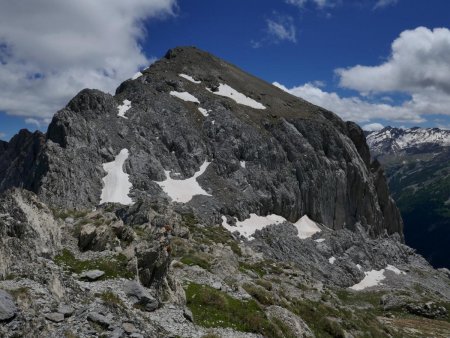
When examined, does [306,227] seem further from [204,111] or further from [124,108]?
[124,108]

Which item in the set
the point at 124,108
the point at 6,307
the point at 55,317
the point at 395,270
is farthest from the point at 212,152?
the point at 6,307

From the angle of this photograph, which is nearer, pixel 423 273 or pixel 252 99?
pixel 423 273

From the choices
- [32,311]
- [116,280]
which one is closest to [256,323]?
[116,280]

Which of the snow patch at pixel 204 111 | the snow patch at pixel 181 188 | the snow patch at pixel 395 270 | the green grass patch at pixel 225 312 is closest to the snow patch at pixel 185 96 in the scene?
the snow patch at pixel 204 111

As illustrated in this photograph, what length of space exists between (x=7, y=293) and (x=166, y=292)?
34.1ft

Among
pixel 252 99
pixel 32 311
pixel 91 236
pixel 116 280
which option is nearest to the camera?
pixel 32 311

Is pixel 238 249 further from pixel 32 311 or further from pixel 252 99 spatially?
pixel 252 99

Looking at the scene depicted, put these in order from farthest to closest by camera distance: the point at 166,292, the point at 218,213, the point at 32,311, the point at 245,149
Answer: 1. the point at 245,149
2. the point at 218,213
3. the point at 166,292
4. the point at 32,311

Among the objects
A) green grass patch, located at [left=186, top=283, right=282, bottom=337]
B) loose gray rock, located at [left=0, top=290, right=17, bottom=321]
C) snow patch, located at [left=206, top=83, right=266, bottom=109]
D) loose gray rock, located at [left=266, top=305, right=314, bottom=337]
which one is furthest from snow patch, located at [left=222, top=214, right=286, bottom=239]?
loose gray rock, located at [left=0, top=290, right=17, bottom=321]

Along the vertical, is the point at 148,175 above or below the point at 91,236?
above

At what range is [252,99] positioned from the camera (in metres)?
155

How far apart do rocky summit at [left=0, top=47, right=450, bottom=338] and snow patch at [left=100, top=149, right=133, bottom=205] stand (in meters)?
0.40

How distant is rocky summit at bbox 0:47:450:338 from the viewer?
75.6ft

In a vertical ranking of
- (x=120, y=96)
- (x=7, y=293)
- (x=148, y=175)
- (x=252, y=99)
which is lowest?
(x=7, y=293)
